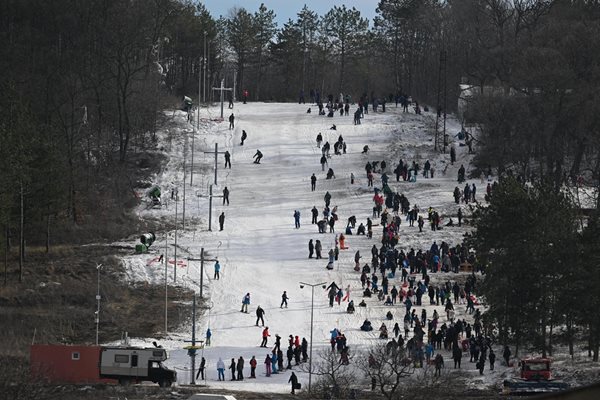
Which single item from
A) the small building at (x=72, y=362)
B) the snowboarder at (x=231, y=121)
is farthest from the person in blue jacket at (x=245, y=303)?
the snowboarder at (x=231, y=121)

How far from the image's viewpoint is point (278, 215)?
7012cm

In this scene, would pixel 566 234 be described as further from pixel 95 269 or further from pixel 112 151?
pixel 112 151

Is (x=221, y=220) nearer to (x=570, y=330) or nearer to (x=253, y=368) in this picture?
(x=253, y=368)

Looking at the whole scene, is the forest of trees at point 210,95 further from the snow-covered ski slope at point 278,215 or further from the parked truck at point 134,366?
the parked truck at point 134,366

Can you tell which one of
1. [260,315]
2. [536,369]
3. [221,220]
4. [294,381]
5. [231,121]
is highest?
[231,121]

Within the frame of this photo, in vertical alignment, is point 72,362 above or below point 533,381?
below

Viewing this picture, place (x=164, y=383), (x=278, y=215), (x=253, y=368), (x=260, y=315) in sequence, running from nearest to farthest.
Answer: (x=164, y=383), (x=253, y=368), (x=260, y=315), (x=278, y=215)

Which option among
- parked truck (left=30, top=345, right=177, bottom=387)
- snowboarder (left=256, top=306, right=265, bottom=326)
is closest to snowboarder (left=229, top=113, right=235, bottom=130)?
snowboarder (left=256, top=306, right=265, bottom=326)

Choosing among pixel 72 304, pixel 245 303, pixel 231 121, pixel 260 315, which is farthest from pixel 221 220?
pixel 231 121

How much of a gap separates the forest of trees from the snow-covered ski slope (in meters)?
3.52

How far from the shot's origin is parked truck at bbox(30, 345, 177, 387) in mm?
45500

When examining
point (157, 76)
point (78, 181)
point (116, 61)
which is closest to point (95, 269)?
point (78, 181)

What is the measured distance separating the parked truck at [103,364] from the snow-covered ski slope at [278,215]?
2395 millimetres

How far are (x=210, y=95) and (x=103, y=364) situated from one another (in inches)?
2285
